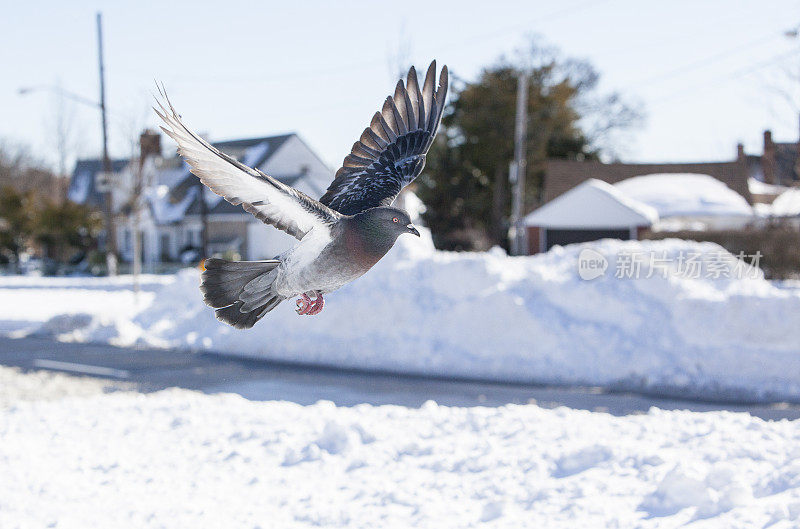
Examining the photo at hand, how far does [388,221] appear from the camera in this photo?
3.94ft

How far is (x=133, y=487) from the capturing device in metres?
6.91

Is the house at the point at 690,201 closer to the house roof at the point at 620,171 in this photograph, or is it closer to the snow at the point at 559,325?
the house roof at the point at 620,171

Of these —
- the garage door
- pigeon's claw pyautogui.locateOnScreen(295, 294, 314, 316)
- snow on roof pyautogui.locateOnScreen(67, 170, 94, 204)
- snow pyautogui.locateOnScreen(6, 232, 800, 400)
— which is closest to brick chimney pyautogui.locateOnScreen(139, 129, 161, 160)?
pigeon's claw pyautogui.locateOnScreen(295, 294, 314, 316)

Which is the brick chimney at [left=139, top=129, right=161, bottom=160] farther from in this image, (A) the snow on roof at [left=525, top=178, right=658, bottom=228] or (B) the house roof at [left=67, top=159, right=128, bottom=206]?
(B) the house roof at [left=67, top=159, right=128, bottom=206]

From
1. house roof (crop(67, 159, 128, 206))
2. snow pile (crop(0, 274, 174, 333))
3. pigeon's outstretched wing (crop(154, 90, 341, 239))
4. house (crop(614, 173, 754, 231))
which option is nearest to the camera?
pigeon's outstretched wing (crop(154, 90, 341, 239))

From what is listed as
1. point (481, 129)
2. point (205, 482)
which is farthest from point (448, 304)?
point (481, 129)

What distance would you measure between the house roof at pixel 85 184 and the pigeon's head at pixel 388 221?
158ft

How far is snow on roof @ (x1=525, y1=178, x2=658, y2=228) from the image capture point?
27.0 metres

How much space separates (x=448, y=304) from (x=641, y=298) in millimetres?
3419

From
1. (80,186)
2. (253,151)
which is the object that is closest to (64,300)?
(253,151)

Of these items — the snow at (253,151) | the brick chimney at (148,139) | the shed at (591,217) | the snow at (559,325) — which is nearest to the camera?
the brick chimney at (148,139)

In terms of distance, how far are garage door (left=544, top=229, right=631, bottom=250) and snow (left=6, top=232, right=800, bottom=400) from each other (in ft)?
44.5

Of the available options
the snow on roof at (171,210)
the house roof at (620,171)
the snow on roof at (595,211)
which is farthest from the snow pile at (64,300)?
the house roof at (620,171)

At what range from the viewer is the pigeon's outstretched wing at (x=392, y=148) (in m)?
1.57
